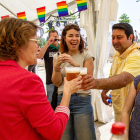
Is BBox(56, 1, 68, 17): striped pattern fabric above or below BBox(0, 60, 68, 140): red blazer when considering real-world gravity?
above

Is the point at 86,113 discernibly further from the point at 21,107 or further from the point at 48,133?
the point at 21,107

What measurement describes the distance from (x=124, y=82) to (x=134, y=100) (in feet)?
1.08

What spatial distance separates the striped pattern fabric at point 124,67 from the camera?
163 cm

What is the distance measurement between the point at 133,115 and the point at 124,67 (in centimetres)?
66

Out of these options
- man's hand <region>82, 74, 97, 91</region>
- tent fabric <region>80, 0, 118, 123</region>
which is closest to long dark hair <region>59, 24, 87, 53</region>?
man's hand <region>82, 74, 97, 91</region>

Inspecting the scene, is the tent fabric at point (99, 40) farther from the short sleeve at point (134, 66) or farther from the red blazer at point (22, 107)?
the red blazer at point (22, 107)

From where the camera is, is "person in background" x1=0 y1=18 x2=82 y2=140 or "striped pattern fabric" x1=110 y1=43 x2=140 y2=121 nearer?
"person in background" x1=0 y1=18 x2=82 y2=140

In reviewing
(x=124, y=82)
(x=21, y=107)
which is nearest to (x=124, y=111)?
(x=124, y=82)

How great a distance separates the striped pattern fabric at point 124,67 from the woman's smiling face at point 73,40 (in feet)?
1.90

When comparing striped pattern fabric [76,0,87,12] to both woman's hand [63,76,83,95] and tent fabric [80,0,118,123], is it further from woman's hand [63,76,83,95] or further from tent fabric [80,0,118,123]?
woman's hand [63,76,83,95]

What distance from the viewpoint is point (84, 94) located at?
1850mm

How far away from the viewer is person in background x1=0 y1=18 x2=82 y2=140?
0.85m

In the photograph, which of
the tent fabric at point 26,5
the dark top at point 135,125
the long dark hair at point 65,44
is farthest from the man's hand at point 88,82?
the tent fabric at point 26,5

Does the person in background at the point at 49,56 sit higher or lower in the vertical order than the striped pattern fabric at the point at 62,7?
lower
